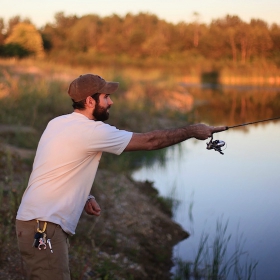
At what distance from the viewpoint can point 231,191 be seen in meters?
9.18

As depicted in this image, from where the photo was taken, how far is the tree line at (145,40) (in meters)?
42.1

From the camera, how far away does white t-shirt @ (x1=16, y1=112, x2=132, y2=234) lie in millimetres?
3043

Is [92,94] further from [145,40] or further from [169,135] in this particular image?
[145,40]

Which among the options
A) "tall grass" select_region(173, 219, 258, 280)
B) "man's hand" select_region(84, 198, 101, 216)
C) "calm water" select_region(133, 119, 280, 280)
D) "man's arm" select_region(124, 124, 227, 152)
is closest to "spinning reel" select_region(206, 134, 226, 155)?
"man's arm" select_region(124, 124, 227, 152)

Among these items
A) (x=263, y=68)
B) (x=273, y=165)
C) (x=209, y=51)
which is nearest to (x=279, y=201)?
(x=273, y=165)

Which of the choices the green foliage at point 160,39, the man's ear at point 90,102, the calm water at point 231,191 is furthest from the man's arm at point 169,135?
the green foliage at point 160,39

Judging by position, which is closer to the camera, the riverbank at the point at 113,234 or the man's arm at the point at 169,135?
the man's arm at the point at 169,135

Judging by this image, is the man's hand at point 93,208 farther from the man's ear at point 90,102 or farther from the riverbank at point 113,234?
the riverbank at point 113,234

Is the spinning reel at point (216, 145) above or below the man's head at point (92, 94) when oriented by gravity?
below

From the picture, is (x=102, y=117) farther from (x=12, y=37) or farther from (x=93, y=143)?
(x=12, y=37)

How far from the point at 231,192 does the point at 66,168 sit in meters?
6.40

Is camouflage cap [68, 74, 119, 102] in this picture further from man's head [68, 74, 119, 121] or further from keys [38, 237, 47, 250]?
keys [38, 237, 47, 250]

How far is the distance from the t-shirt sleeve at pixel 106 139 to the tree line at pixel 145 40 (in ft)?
110

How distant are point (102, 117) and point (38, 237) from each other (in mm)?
784
